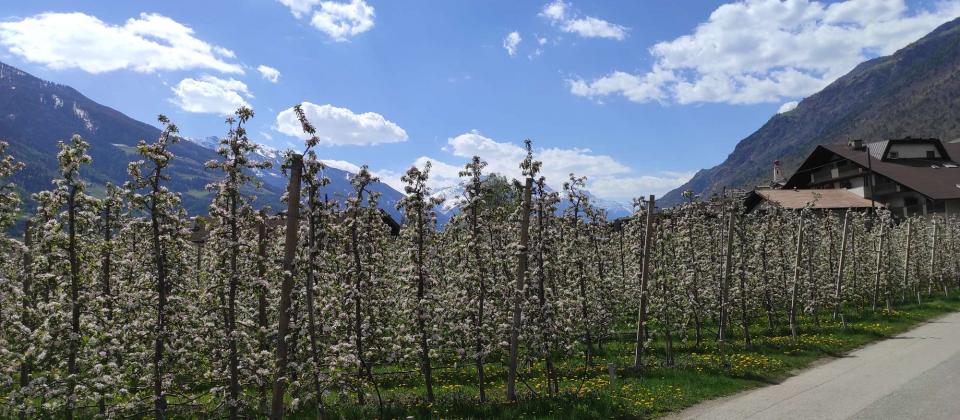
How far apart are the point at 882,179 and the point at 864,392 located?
7000 cm

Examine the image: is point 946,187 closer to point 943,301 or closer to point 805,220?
point 943,301

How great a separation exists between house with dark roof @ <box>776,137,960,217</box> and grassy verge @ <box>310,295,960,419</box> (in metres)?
46.4

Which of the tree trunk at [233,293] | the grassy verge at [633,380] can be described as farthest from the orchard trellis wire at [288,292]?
the grassy verge at [633,380]

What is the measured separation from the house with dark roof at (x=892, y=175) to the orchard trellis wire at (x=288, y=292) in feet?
184

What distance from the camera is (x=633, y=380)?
55.8 ft

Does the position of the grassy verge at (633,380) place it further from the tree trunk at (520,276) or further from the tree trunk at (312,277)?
the tree trunk at (312,277)

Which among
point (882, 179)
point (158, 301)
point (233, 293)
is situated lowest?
point (158, 301)

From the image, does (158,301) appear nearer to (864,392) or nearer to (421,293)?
(421,293)

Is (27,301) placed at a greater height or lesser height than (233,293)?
lesser

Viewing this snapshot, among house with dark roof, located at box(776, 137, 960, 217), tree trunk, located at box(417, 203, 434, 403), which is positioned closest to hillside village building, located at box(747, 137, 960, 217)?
house with dark roof, located at box(776, 137, 960, 217)

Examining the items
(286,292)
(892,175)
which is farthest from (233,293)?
(892,175)

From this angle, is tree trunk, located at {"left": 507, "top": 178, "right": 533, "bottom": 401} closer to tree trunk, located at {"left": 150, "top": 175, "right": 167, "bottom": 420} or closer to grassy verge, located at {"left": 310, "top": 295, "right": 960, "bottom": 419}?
grassy verge, located at {"left": 310, "top": 295, "right": 960, "bottom": 419}

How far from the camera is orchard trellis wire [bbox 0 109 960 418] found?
896 centimetres

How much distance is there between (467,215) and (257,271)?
518cm
